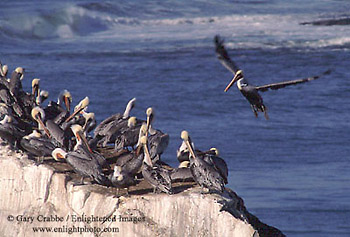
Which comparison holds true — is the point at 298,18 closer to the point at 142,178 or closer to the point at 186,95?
the point at 186,95

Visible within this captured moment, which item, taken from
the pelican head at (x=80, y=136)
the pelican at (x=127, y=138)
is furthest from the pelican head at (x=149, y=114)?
the pelican head at (x=80, y=136)

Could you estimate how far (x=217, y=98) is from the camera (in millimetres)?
21812

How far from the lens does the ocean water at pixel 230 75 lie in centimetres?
1462

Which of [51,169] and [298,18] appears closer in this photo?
[51,169]

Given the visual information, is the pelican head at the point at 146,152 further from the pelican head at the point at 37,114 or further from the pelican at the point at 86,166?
the pelican head at the point at 37,114

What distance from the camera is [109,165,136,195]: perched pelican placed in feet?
29.0

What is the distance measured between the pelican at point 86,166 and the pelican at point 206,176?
1.02 metres

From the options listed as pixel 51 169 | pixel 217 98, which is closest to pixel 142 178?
pixel 51 169

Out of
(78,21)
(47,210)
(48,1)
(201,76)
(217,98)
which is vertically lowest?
(47,210)

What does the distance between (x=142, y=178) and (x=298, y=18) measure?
30137mm

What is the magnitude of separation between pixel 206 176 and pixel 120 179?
938 mm

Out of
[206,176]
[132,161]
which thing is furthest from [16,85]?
[206,176]

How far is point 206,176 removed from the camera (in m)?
8.76

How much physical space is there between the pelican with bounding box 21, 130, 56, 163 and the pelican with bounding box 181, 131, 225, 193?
6.45 feet
